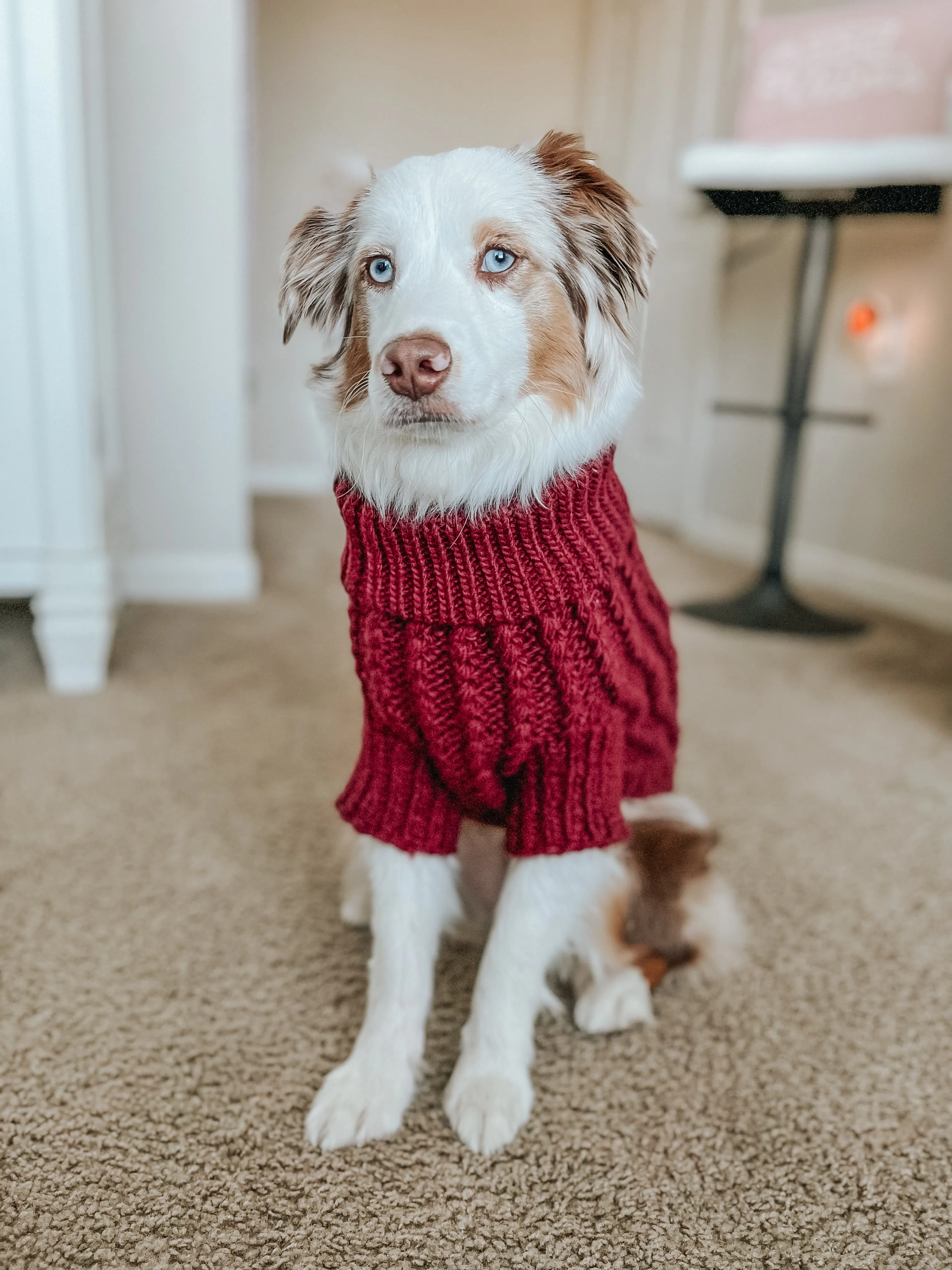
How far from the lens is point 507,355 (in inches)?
30.5

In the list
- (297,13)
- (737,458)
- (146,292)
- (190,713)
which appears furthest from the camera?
(297,13)

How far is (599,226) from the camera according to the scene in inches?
32.3

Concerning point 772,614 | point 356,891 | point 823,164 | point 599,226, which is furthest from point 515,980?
point 823,164

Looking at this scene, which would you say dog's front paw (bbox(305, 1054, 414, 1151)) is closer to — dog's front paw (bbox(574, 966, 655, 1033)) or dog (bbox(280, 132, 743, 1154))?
dog (bbox(280, 132, 743, 1154))

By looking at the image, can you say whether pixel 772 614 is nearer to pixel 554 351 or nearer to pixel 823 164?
pixel 823 164

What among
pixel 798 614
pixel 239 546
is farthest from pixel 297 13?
pixel 798 614

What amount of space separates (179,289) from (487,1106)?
2.04 metres

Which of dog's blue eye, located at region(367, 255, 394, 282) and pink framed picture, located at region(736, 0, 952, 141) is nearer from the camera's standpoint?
dog's blue eye, located at region(367, 255, 394, 282)

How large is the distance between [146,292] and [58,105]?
760mm

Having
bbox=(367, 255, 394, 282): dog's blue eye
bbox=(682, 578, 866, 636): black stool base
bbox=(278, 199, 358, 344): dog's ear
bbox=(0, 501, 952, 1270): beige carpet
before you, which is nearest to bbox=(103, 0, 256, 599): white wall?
bbox=(0, 501, 952, 1270): beige carpet

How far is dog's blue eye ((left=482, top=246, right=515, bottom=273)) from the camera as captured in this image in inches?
30.7

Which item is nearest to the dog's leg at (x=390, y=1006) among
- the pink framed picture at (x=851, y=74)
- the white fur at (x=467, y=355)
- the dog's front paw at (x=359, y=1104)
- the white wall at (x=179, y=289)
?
the dog's front paw at (x=359, y=1104)

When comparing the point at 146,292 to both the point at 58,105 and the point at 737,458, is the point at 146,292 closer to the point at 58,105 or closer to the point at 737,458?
the point at 58,105

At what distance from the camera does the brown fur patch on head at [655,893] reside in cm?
100
